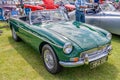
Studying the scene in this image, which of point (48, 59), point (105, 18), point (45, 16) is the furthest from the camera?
point (105, 18)

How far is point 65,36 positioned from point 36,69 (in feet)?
3.59

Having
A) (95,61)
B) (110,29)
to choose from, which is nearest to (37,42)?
(95,61)

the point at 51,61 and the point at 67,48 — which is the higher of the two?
the point at 67,48

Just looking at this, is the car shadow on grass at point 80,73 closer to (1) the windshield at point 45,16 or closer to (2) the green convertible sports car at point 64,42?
(2) the green convertible sports car at point 64,42

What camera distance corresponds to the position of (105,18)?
690 cm

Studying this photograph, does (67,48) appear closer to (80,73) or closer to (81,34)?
(81,34)

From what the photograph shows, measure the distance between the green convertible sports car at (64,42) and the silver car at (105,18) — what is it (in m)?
2.30

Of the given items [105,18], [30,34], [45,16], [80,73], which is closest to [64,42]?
[80,73]

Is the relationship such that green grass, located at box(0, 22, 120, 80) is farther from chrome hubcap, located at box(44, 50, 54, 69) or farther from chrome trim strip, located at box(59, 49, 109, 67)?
chrome trim strip, located at box(59, 49, 109, 67)

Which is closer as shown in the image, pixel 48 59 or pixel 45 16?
pixel 48 59

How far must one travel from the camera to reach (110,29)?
6727 millimetres

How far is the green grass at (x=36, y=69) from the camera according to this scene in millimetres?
3871

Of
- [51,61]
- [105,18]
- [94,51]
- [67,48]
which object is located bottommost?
[51,61]

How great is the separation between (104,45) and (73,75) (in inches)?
36.7
